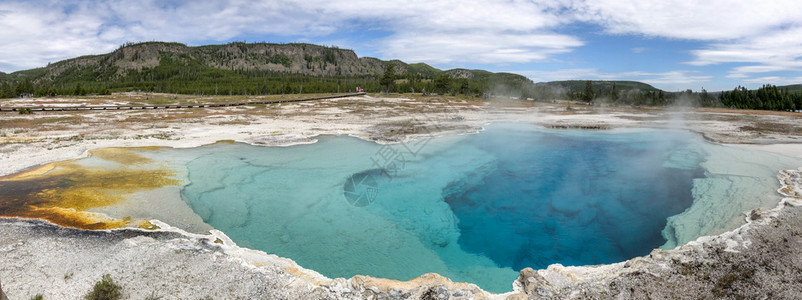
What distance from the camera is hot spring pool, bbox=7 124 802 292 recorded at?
8992 mm

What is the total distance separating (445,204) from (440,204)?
180 mm

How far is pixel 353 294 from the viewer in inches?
240

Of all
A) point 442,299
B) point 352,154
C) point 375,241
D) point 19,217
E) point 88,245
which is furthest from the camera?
point 352,154

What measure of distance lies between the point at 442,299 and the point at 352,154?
1352cm

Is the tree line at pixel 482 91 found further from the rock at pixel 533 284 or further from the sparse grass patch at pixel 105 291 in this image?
the sparse grass patch at pixel 105 291

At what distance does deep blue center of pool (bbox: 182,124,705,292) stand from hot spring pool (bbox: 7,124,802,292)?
0.05 metres

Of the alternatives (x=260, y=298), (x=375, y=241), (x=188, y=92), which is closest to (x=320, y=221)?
(x=375, y=241)

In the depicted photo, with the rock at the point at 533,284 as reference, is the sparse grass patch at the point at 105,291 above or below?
above

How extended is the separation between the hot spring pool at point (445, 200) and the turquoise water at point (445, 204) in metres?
0.05

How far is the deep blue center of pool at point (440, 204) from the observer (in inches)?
348

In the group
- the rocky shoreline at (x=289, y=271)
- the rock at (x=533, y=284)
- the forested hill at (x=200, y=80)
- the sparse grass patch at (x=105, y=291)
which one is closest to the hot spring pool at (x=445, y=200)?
the rock at (x=533, y=284)

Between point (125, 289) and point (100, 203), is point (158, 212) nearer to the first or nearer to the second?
point (100, 203)

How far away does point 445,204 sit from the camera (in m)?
12.4

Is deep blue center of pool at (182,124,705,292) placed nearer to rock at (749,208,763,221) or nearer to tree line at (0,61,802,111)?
rock at (749,208,763,221)
